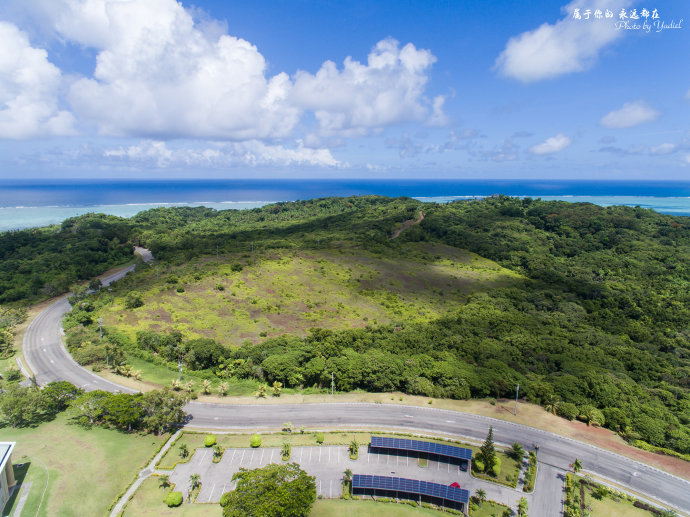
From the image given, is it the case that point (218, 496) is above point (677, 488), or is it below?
below

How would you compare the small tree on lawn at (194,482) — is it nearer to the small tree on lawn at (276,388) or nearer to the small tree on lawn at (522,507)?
the small tree on lawn at (276,388)

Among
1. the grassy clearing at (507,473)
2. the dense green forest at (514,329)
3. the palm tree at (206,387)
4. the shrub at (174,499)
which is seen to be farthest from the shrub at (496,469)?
the palm tree at (206,387)

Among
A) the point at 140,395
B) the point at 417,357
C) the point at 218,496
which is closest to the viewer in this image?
the point at 218,496

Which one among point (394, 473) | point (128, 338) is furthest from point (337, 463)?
point (128, 338)

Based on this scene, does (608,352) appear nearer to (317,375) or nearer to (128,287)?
(317,375)

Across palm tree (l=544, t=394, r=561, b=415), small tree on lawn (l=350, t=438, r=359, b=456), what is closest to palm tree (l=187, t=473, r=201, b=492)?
small tree on lawn (l=350, t=438, r=359, b=456)

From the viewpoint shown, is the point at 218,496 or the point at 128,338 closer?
the point at 218,496

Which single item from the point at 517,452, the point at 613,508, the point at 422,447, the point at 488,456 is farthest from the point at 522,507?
the point at 422,447
